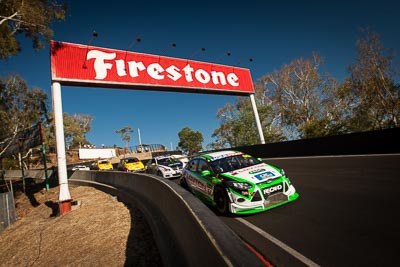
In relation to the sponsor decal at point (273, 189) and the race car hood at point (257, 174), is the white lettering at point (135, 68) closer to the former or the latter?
the race car hood at point (257, 174)

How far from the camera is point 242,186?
5.59 meters

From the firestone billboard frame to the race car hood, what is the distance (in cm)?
943

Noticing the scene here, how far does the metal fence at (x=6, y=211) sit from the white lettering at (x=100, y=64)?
8.00 metres

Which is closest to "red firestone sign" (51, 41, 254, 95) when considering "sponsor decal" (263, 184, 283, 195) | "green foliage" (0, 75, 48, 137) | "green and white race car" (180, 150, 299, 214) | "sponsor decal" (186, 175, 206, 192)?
"sponsor decal" (186, 175, 206, 192)

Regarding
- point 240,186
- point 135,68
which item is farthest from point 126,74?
point 240,186

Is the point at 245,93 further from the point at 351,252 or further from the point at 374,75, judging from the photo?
the point at 351,252

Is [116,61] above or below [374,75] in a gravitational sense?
above

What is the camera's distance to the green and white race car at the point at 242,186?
5.52 m

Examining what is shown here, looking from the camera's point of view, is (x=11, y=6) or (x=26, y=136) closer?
(x=11, y=6)

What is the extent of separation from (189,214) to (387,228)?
3.11 m

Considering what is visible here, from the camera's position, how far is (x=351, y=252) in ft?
10.9

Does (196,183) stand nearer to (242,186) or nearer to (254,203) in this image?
(242,186)

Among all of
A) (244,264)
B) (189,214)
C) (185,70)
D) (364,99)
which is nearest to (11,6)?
(185,70)

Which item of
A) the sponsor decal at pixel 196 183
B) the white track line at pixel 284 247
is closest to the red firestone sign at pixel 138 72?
the sponsor decal at pixel 196 183
